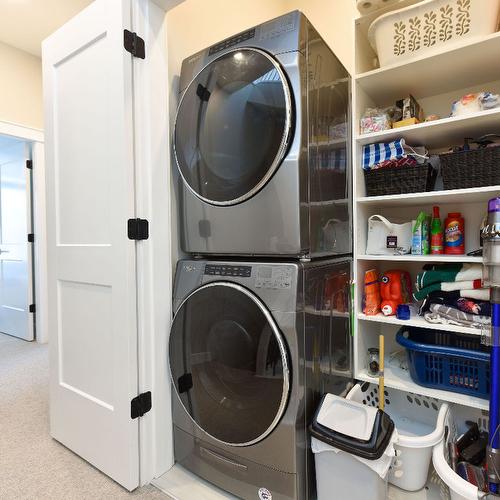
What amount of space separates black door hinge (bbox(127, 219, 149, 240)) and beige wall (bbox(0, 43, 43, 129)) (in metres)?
2.58

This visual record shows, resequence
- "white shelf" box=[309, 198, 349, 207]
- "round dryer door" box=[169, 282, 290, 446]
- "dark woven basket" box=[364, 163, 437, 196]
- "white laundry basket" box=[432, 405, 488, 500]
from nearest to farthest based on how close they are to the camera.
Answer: "white laundry basket" box=[432, 405, 488, 500]
"round dryer door" box=[169, 282, 290, 446]
"white shelf" box=[309, 198, 349, 207]
"dark woven basket" box=[364, 163, 437, 196]

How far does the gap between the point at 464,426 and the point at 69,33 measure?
2.54 m

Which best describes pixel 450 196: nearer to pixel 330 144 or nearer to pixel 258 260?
pixel 330 144

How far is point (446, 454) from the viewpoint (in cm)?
120

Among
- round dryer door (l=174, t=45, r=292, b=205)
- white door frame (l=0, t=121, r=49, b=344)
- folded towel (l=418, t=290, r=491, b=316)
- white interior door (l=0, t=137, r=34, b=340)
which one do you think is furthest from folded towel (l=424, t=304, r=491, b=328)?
white interior door (l=0, t=137, r=34, b=340)

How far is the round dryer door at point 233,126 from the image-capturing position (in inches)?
44.0

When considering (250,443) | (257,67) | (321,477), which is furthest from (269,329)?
(257,67)

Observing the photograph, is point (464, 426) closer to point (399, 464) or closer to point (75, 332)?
point (399, 464)

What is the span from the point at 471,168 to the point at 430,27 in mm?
613

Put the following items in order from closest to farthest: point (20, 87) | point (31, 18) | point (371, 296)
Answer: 1. point (371, 296)
2. point (31, 18)
3. point (20, 87)

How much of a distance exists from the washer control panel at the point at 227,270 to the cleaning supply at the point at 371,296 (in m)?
0.72

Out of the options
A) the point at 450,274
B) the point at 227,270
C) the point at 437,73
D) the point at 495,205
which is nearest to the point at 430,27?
the point at 437,73

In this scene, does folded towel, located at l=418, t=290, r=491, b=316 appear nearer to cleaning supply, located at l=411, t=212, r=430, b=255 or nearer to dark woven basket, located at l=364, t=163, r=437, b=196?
cleaning supply, located at l=411, t=212, r=430, b=255

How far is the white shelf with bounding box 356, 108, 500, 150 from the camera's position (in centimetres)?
128
